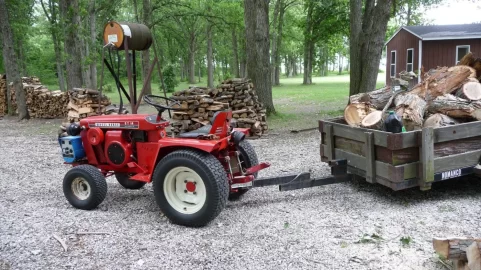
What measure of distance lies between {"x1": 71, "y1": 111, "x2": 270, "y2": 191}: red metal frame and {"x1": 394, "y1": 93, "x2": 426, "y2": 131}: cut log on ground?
1.84 meters

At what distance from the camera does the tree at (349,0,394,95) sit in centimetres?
1138

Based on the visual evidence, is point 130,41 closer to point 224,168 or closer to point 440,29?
point 224,168

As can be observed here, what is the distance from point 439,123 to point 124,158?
3.80 metres

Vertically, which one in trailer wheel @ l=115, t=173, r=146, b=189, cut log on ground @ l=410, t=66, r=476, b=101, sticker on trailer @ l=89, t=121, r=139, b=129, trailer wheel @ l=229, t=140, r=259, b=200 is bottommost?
trailer wheel @ l=115, t=173, r=146, b=189

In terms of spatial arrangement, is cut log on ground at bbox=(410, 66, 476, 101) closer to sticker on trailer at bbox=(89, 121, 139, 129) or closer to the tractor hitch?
the tractor hitch

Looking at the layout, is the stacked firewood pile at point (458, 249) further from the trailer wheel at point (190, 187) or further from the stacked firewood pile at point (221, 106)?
the stacked firewood pile at point (221, 106)

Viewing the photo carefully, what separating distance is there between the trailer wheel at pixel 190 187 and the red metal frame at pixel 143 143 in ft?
0.56

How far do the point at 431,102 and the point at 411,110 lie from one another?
1.90 ft

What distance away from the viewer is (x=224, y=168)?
4.59m

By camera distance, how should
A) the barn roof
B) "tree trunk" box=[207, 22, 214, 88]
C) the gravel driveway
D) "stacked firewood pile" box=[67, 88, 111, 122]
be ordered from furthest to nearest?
"tree trunk" box=[207, 22, 214, 88]
the barn roof
"stacked firewood pile" box=[67, 88, 111, 122]
the gravel driveway

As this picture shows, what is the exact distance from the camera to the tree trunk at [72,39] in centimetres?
1322

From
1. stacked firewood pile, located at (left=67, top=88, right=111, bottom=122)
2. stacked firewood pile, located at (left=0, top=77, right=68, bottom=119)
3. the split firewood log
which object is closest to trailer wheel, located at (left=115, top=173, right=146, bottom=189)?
the split firewood log

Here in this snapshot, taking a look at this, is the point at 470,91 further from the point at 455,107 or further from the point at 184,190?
the point at 184,190

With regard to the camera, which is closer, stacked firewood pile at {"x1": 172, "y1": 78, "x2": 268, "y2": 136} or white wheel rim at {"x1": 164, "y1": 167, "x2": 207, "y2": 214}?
white wheel rim at {"x1": 164, "y1": 167, "x2": 207, "y2": 214}
